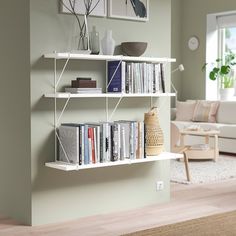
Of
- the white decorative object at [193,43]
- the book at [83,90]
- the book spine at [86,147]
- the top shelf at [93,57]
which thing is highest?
the white decorative object at [193,43]

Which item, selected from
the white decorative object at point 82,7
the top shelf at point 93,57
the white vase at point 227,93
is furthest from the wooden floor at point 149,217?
the white vase at point 227,93

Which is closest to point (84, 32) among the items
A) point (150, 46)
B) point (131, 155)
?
point (150, 46)

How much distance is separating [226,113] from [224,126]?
602 millimetres

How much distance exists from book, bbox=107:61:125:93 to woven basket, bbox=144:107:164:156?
430 mm

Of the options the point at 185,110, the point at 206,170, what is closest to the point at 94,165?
the point at 206,170

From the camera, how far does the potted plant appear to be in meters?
10.2

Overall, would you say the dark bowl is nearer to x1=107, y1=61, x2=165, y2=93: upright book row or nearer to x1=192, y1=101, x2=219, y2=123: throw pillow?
x1=107, y1=61, x2=165, y2=93: upright book row

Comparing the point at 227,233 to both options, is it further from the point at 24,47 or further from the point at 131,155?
the point at 24,47

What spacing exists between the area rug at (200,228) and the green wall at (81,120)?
0.72m

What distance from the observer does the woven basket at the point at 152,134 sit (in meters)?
5.02

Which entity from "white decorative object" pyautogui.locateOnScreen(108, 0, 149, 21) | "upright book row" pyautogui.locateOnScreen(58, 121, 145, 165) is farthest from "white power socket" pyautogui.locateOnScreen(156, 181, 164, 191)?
"white decorative object" pyautogui.locateOnScreen(108, 0, 149, 21)

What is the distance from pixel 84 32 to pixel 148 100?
945mm

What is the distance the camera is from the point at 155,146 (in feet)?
16.5

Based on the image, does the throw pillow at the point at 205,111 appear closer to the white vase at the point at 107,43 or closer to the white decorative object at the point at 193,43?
the white decorative object at the point at 193,43
